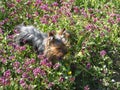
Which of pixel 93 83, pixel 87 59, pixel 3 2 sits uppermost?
pixel 3 2

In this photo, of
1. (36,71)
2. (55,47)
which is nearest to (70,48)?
(55,47)

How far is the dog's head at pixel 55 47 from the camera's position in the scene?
6.67 m

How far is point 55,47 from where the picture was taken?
6.68 meters

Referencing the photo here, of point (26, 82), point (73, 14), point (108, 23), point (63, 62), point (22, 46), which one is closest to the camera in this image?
point (26, 82)

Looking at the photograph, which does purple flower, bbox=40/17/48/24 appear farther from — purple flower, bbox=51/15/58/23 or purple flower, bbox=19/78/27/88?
purple flower, bbox=19/78/27/88

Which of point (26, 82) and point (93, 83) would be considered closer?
point (26, 82)

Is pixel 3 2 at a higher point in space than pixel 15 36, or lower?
higher

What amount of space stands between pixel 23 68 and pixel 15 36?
120 cm

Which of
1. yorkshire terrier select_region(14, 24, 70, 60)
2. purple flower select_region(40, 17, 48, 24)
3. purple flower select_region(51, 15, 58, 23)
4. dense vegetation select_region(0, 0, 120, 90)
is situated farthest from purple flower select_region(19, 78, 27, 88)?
purple flower select_region(51, 15, 58, 23)

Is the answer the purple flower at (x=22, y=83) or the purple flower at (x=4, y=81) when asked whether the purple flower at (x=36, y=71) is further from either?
the purple flower at (x=4, y=81)

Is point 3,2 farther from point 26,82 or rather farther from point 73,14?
point 26,82

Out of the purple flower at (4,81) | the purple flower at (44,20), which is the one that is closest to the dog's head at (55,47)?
the purple flower at (4,81)

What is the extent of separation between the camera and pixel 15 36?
7641 mm

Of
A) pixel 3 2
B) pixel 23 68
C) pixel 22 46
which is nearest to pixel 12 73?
pixel 23 68
